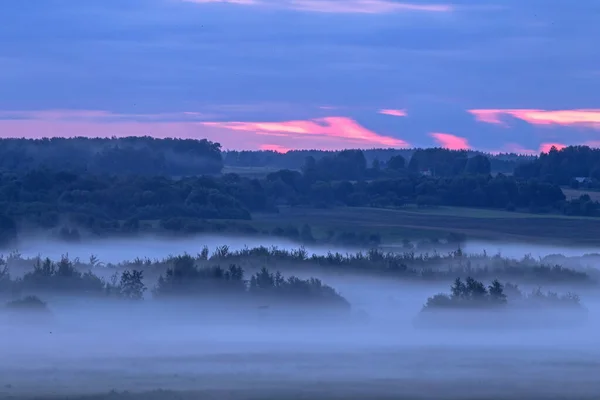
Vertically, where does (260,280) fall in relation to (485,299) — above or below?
above

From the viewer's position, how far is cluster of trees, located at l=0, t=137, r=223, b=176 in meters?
80.6

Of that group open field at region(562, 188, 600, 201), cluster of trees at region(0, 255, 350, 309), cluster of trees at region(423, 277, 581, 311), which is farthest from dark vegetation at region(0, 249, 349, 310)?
open field at region(562, 188, 600, 201)

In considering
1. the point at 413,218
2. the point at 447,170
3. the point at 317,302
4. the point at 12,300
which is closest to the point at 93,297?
the point at 12,300

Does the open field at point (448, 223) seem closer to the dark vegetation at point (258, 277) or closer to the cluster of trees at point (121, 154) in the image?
the dark vegetation at point (258, 277)

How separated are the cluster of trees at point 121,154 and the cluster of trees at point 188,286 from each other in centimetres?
4749

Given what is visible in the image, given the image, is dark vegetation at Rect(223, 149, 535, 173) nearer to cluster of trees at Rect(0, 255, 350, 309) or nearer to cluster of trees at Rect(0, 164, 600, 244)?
cluster of trees at Rect(0, 164, 600, 244)

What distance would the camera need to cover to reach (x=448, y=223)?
171ft

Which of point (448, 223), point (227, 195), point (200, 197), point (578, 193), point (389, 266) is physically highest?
point (578, 193)

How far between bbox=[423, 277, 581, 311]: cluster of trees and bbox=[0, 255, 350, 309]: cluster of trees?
2.27 metres

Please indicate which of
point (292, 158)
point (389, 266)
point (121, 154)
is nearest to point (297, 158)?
point (292, 158)

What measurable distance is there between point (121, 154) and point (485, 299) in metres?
58.8

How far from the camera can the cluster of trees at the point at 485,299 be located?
27141 millimetres

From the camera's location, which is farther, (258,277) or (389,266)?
(389,266)

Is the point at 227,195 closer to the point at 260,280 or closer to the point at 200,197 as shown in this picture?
the point at 200,197
